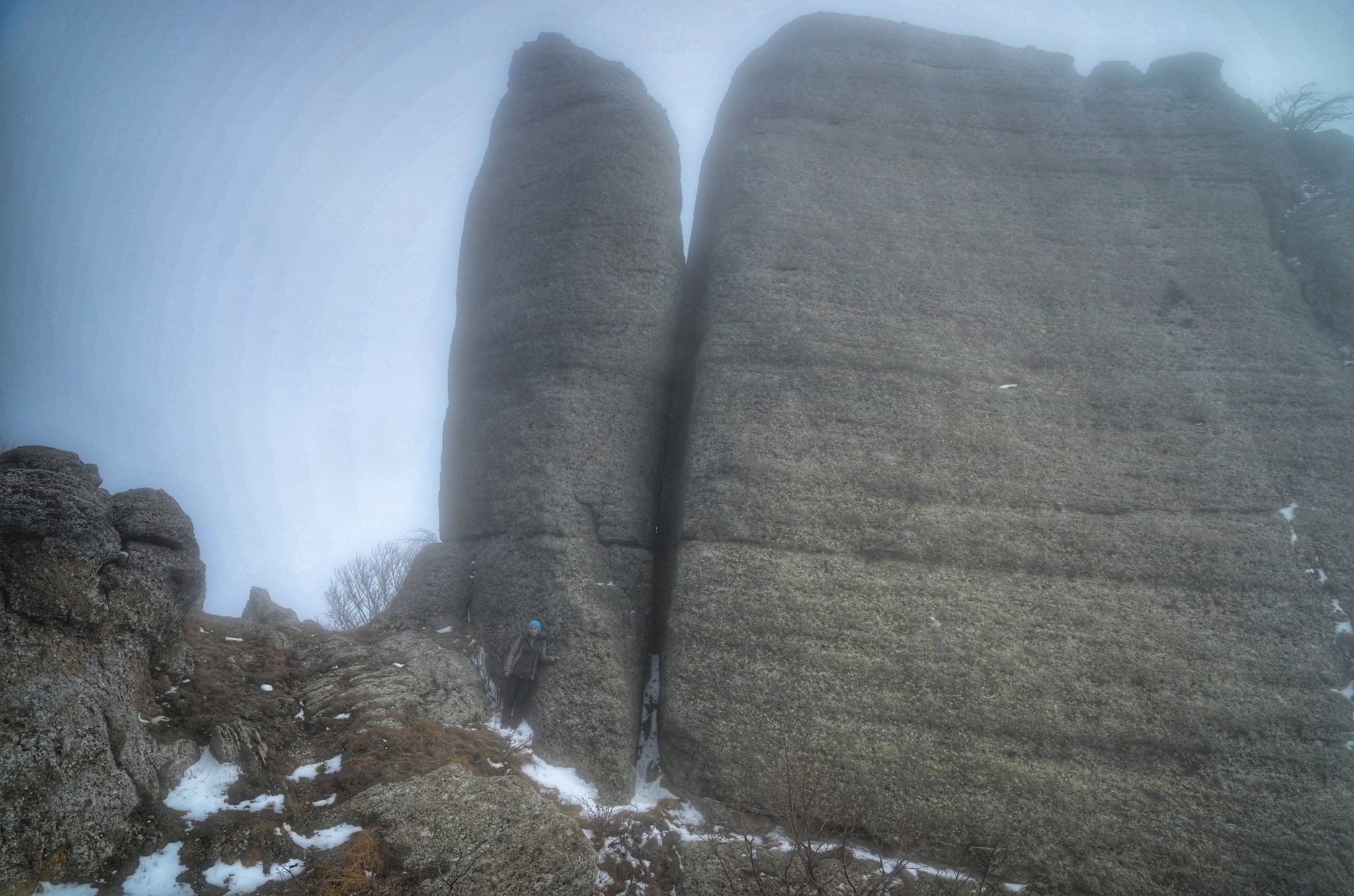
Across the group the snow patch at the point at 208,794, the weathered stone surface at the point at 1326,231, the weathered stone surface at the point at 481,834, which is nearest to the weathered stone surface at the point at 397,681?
the snow patch at the point at 208,794

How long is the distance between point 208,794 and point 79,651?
1.94m

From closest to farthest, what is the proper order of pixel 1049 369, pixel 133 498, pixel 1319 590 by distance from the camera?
pixel 133 498, pixel 1319 590, pixel 1049 369

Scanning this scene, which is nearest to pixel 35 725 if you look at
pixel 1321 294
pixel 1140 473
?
pixel 1140 473

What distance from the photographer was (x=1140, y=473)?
10812 mm

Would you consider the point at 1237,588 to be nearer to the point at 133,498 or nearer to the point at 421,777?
the point at 421,777

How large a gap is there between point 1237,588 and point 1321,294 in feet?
24.4

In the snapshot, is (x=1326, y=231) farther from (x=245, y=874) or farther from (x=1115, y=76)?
(x=245, y=874)

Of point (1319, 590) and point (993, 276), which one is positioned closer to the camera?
point (1319, 590)

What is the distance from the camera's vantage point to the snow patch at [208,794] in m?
6.11

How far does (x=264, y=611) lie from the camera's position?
1213 cm

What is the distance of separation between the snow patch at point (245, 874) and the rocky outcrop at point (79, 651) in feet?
2.46

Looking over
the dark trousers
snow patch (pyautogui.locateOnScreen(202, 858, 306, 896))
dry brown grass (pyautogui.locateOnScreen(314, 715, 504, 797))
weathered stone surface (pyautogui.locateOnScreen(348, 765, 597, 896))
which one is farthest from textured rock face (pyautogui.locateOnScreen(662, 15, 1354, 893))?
snow patch (pyautogui.locateOnScreen(202, 858, 306, 896))

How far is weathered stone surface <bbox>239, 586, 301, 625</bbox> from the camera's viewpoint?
11883mm

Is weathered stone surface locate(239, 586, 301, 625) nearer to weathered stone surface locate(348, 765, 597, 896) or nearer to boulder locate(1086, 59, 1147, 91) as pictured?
weathered stone surface locate(348, 765, 597, 896)
